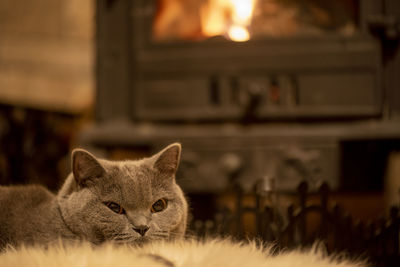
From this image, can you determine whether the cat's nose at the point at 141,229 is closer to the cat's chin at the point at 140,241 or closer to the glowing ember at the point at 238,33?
the cat's chin at the point at 140,241

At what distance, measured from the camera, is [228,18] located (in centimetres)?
149

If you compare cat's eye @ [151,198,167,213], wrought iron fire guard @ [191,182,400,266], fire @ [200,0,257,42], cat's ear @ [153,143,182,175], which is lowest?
wrought iron fire guard @ [191,182,400,266]

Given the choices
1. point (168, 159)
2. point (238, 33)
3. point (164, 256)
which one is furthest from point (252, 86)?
point (164, 256)

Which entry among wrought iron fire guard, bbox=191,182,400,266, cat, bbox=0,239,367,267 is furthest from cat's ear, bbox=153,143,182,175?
wrought iron fire guard, bbox=191,182,400,266

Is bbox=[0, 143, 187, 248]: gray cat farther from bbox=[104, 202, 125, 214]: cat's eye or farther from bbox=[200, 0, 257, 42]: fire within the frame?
bbox=[200, 0, 257, 42]: fire

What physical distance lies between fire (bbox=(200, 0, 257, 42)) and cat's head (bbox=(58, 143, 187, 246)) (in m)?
0.83

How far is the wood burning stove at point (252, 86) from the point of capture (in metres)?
1.39

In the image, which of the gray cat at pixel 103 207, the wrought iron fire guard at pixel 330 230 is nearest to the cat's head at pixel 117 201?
the gray cat at pixel 103 207

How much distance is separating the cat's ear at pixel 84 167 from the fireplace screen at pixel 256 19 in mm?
863

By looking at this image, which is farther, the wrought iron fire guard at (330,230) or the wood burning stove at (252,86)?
the wood burning stove at (252,86)

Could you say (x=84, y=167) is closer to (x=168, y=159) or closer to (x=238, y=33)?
(x=168, y=159)

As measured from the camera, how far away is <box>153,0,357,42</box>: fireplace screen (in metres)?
1.46

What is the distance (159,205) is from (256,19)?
90 cm

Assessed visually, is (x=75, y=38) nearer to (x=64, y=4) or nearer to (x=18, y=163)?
(x=64, y=4)
